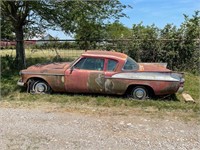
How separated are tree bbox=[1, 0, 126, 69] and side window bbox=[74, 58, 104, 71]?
7.84 feet

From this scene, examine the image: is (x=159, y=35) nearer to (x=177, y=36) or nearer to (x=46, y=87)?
(x=177, y=36)

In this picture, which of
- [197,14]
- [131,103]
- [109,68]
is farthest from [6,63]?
[197,14]

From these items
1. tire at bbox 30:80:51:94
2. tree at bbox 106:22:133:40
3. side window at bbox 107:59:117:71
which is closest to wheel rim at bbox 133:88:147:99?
side window at bbox 107:59:117:71

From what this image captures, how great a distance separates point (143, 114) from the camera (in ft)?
20.7

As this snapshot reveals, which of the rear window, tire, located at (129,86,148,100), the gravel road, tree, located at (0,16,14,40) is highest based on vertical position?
tree, located at (0,16,14,40)

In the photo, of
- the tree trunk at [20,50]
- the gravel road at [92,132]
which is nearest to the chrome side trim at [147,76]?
the gravel road at [92,132]

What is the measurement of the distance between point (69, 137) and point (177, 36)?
29.1 feet

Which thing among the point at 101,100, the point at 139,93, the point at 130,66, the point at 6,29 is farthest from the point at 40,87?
the point at 6,29

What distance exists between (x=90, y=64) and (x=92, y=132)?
11.4 ft

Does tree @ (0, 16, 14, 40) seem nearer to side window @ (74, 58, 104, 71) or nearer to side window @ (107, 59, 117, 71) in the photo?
side window @ (74, 58, 104, 71)

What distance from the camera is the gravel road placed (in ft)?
14.7

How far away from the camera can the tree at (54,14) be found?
32.5ft

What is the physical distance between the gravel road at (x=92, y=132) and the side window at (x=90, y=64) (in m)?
2.22

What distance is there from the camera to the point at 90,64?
823 centimetres
